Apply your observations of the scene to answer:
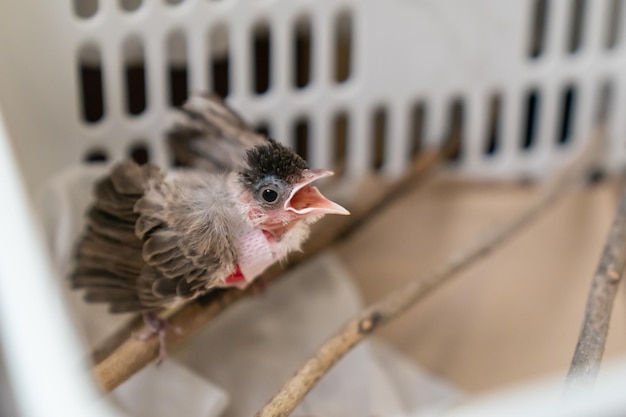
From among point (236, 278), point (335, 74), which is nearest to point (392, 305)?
point (236, 278)

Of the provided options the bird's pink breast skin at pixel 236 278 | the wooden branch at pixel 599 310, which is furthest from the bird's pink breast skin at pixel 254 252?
the wooden branch at pixel 599 310

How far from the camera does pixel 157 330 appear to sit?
542 mm

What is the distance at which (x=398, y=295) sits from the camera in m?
0.61

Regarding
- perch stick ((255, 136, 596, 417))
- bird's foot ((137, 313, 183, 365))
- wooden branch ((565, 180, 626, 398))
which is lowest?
perch stick ((255, 136, 596, 417))

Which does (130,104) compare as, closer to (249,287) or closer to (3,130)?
(249,287)

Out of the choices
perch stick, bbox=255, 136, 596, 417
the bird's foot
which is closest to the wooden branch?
perch stick, bbox=255, 136, 596, 417

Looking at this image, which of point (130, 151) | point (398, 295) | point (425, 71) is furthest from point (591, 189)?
point (130, 151)

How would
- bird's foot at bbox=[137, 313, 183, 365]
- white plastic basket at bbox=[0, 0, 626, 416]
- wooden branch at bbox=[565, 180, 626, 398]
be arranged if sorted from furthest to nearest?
white plastic basket at bbox=[0, 0, 626, 416] → bird's foot at bbox=[137, 313, 183, 365] → wooden branch at bbox=[565, 180, 626, 398]

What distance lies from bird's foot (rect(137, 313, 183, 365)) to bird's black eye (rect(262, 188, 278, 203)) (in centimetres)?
15

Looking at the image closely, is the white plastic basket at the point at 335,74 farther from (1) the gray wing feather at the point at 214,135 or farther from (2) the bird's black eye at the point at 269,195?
(2) the bird's black eye at the point at 269,195

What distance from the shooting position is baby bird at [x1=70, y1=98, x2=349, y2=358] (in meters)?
0.45

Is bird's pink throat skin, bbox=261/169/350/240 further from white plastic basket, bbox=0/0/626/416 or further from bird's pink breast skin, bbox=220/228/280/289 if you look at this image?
white plastic basket, bbox=0/0/626/416

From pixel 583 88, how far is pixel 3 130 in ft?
2.03

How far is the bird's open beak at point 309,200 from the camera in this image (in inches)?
17.3
